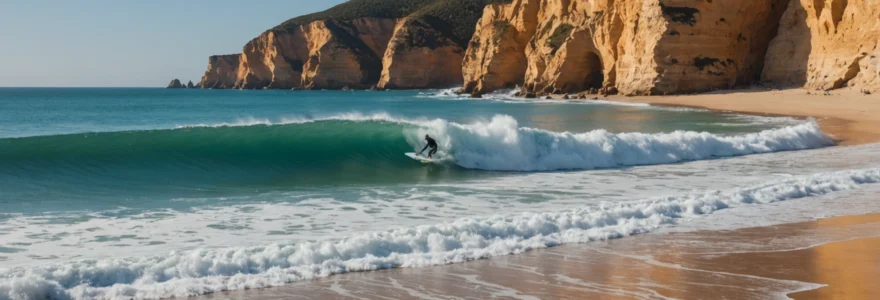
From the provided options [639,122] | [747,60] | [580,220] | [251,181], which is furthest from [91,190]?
[747,60]

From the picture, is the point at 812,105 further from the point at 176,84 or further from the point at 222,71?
the point at 176,84

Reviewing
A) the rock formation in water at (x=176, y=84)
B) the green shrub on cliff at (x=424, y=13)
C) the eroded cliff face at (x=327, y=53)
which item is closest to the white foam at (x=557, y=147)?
the green shrub on cliff at (x=424, y=13)

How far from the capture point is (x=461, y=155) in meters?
14.8

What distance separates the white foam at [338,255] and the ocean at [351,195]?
0.02m

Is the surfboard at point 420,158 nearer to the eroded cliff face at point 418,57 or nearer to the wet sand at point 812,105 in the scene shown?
the wet sand at point 812,105

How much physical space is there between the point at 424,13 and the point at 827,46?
73.9m

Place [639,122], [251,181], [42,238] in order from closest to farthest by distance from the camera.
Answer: [42,238], [251,181], [639,122]

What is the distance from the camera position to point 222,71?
151 metres

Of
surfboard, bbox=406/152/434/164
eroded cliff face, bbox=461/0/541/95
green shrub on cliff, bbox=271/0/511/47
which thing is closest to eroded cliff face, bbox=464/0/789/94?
eroded cliff face, bbox=461/0/541/95

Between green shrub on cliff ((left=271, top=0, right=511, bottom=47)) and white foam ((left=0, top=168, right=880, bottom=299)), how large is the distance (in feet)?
285

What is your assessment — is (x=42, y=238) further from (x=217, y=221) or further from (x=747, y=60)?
(x=747, y=60)

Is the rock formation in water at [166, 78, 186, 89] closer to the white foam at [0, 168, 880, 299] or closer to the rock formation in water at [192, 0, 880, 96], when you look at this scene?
the rock formation in water at [192, 0, 880, 96]

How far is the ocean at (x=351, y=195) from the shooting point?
257 inches

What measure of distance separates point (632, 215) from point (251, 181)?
21.5ft
